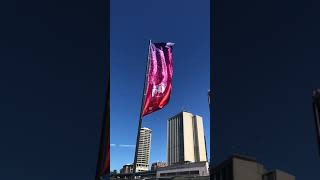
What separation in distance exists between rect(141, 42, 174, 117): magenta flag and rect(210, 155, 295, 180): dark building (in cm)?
3518

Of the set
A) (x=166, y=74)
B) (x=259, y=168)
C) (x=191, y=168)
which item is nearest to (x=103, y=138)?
(x=166, y=74)

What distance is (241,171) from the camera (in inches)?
1869

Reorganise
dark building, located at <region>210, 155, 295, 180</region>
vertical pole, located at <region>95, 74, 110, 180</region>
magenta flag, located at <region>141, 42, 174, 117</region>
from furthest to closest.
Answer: dark building, located at <region>210, 155, 295, 180</region>
magenta flag, located at <region>141, 42, 174, 117</region>
vertical pole, located at <region>95, 74, 110, 180</region>

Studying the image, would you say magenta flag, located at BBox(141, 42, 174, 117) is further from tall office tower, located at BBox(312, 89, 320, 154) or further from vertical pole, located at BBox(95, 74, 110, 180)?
tall office tower, located at BBox(312, 89, 320, 154)

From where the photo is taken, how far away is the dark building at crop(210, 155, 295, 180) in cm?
4691

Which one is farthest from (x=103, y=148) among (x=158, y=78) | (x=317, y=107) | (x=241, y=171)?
(x=241, y=171)

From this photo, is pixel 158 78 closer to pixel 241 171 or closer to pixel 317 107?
pixel 317 107

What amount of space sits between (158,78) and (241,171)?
37.4 m

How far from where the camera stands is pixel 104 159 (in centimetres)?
1311

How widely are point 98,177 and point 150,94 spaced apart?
12.9 feet

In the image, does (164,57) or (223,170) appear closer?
(164,57)

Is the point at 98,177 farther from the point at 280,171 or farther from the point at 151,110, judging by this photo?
the point at 280,171

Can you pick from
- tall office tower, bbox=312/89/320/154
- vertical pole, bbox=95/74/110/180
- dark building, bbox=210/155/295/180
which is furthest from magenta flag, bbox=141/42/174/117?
dark building, bbox=210/155/295/180

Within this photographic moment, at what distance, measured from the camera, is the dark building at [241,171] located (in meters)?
46.9
